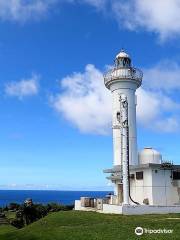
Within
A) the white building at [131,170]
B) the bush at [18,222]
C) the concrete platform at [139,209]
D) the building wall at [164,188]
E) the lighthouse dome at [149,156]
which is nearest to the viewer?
the concrete platform at [139,209]

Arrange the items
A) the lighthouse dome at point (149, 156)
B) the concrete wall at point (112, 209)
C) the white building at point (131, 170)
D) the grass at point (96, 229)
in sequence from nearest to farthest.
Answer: the grass at point (96, 229) < the concrete wall at point (112, 209) < the white building at point (131, 170) < the lighthouse dome at point (149, 156)

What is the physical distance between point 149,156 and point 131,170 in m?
2.82

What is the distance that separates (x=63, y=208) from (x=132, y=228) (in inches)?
1187

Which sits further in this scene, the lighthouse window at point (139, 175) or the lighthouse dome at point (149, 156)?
the lighthouse dome at point (149, 156)

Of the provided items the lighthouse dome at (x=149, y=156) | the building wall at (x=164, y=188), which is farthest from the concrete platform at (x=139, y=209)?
the lighthouse dome at (x=149, y=156)

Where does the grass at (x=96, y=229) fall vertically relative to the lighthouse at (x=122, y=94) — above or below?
below

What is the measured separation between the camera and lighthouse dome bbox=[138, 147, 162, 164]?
4410 centimetres

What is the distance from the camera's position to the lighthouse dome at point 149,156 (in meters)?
44.1

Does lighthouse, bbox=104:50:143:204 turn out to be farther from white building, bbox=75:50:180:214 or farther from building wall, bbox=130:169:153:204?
building wall, bbox=130:169:153:204

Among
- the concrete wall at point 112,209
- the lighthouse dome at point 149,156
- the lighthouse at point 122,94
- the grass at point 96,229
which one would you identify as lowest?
the grass at point 96,229

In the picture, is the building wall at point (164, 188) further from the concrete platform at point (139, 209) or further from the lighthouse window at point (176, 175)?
the concrete platform at point (139, 209)

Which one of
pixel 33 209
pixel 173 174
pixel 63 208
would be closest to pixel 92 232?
pixel 173 174
